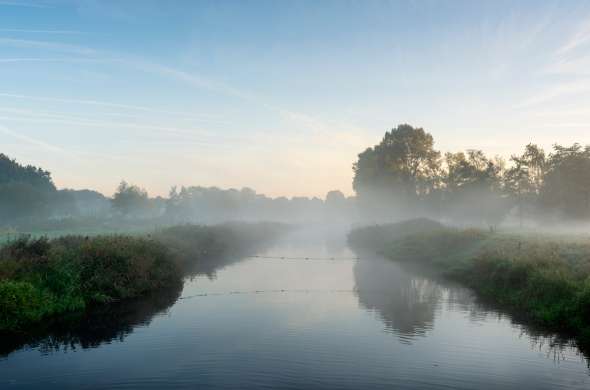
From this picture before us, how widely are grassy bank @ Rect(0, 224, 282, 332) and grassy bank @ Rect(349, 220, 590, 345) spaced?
895 inches

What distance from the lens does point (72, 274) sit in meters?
24.0

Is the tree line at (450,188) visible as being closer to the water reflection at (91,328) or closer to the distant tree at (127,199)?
the distant tree at (127,199)

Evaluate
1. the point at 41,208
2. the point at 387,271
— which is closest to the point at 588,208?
the point at 387,271

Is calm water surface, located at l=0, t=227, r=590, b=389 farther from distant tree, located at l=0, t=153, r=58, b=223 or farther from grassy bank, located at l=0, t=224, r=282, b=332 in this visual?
distant tree, located at l=0, t=153, r=58, b=223

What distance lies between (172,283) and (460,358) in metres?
21.6

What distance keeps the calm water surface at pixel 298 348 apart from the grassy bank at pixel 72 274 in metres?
2.09

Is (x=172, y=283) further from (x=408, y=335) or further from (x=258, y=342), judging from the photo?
(x=408, y=335)

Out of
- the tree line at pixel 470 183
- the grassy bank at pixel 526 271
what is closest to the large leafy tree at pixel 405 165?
the tree line at pixel 470 183

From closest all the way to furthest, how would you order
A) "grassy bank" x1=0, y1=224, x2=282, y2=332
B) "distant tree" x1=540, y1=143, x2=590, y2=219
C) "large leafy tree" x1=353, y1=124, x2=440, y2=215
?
"grassy bank" x1=0, y1=224, x2=282, y2=332 < "distant tree" x1=540, y1=143, x2=590, y2=219 < "large leafy tree" x1=353, y1=124, x2=440, y2=215

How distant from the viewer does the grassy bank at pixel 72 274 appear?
1953 centimetres

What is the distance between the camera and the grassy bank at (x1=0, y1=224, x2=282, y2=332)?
19531 mm

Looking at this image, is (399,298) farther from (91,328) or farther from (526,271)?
(91,328)

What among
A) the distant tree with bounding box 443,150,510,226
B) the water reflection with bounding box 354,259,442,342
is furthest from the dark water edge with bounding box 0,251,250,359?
the distant tree with bounding box 443,150,510,226

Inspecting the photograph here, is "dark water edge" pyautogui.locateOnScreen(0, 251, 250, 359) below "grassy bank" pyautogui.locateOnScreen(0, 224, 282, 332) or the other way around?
below
